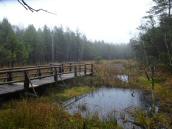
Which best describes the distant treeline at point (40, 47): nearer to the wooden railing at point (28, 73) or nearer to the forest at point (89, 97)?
the forest at point (89, 97)

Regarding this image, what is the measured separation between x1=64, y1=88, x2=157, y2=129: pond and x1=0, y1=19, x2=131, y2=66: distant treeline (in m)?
21.5

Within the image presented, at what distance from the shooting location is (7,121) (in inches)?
341

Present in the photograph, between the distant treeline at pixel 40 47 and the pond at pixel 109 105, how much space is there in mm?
21544

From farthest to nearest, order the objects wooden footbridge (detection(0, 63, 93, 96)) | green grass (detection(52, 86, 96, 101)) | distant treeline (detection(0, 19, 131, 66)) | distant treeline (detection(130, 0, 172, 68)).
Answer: distant treeline (detection(0, 19, 131, 66)), distant treeline (detection(130, 0, 172, 68)), green grass (detection(52, 86, 96, 101)), wooden footbridge (detection(0, 63, 93, 96))

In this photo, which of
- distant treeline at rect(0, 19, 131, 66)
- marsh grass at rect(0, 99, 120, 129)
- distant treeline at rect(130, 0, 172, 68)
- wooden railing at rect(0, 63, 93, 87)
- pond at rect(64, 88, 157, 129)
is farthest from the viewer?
distant treeline at rect(0, 19, 131, 66)

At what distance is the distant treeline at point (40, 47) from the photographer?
3697cm

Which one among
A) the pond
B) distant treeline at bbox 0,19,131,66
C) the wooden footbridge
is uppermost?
distant treeline at bbox 0,19,131,66

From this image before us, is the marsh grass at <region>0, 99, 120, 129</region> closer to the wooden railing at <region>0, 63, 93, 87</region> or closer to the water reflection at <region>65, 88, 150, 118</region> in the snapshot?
the water reflection at <region>65, 88, 150, 118</region>

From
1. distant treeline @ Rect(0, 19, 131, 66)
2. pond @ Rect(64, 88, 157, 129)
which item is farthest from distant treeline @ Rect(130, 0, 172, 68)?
distant treeline @ Rect(0, 19, 131, 66)

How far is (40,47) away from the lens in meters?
56.0

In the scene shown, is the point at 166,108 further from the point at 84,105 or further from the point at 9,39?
the point at 9,39

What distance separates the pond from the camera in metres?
11.1

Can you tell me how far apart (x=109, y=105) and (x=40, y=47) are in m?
44.4

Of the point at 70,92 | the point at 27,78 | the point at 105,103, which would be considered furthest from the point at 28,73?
the point at 105,103
